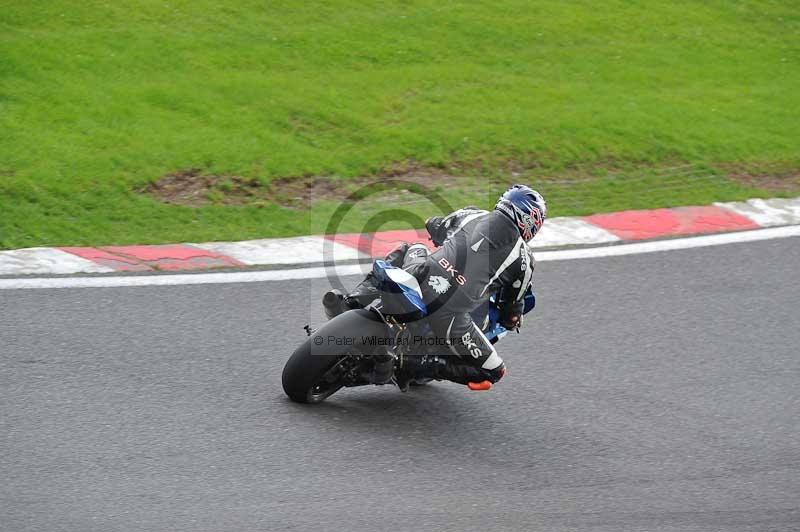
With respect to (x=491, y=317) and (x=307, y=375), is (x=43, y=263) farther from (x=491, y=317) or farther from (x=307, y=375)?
(x=491, y=317)

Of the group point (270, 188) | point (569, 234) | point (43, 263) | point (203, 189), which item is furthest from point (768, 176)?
point (43, 263)

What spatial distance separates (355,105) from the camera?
11.1 m

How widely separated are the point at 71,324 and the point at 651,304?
4.27m

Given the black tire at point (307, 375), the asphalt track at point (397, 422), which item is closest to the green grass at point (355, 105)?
the asphalt track at point (397, 422)

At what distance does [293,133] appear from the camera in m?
10.4

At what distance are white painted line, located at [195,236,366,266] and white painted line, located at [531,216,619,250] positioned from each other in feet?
5.53

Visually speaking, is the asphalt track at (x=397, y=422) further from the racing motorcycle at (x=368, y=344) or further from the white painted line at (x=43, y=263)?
the white painted line at (x=43, y=263)

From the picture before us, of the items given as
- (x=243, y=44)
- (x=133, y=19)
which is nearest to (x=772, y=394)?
(x=243, y=44)

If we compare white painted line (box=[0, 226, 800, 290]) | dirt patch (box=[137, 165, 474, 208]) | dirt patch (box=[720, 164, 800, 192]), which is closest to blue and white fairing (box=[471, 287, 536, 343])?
white painted line (box=[0, 226, 800, 290])

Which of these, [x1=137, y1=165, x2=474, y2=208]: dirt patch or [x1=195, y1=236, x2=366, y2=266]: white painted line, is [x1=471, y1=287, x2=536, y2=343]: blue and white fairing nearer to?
[x1=195, y1=236, x2=366, y2=266]: white painted line

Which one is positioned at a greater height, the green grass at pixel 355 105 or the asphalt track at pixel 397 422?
the green grass at pixel 355 105

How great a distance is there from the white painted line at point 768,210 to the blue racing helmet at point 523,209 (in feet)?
13.7

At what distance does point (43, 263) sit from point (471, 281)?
362 cm

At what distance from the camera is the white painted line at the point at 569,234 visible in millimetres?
9070
